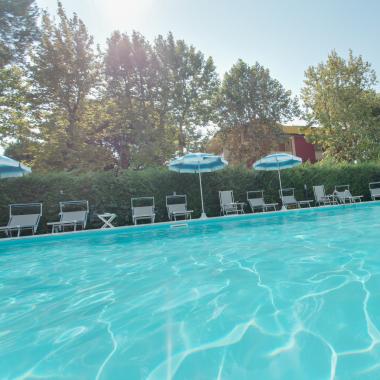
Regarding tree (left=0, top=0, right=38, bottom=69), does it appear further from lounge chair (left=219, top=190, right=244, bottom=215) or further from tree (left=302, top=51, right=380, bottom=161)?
tree (left=302, top=51, right=380, bottom=161)

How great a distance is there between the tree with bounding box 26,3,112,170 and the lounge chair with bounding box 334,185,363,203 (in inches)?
564

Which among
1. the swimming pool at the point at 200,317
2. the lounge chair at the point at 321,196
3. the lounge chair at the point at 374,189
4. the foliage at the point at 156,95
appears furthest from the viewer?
the foliage at the point at 156,95

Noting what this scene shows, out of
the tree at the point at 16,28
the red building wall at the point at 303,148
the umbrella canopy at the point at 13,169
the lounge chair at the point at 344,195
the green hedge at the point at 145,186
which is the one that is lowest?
the lounge chair at the point at 344,195

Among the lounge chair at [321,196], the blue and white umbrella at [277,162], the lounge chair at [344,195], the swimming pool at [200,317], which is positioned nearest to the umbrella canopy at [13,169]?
the swimming pool at [200,317]

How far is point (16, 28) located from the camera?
35.3 ft

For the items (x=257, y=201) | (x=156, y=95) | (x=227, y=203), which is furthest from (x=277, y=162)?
(x=156, y=95)

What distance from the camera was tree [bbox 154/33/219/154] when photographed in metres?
19.6

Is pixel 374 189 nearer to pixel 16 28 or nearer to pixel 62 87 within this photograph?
pixel 62 87

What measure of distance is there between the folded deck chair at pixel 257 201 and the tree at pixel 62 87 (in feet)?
33.1

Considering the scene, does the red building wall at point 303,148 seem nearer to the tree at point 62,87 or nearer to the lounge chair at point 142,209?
the tree at point 62,87

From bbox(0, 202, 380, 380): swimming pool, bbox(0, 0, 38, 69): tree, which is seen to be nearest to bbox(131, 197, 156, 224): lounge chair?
bbox(0, 202, 380, 380): swimming pool

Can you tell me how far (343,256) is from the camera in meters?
4.21

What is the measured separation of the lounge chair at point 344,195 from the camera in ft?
44.7

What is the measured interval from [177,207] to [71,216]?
4.10 m
